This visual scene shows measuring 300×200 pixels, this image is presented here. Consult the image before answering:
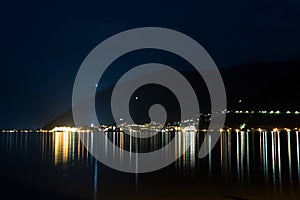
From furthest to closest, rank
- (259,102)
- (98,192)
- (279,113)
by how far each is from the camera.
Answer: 1. (259,102)
2. (279,113)
3. (98,192)

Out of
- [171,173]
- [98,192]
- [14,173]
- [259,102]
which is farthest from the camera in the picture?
[259,102]

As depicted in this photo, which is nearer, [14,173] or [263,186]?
[263,186]

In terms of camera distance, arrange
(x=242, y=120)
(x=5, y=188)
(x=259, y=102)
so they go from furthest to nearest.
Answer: (x=259, y=102), (x=242, y=120), (x=5, y=188)

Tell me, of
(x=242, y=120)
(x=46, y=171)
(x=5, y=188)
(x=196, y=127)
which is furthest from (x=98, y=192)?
(x=196, y=127)

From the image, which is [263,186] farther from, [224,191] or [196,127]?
[196,127]

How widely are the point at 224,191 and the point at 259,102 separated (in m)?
156

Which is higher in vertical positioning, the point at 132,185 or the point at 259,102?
the point at 259,102

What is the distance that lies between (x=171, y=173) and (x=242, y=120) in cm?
13514

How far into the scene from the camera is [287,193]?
12.9 meters

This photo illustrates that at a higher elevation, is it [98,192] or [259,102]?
[259,102]

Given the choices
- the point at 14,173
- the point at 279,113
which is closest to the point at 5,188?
the point at 14,173

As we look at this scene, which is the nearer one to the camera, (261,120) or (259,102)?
(261,120)

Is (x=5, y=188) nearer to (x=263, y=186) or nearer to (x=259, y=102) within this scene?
(x=263, y=186)

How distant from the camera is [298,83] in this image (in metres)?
164
